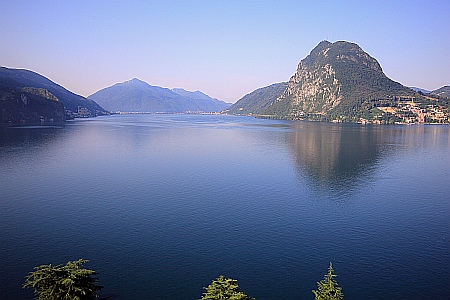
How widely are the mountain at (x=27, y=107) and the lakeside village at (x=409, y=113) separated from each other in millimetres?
134853

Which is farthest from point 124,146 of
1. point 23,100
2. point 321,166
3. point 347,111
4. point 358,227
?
point 347,111

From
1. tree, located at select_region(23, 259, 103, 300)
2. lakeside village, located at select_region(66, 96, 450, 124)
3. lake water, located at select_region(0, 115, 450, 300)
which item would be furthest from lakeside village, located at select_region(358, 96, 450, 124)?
tree, located at select_region(23, 259, 103, 300)

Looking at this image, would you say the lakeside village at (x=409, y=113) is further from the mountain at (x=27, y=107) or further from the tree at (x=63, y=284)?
the tree at (x=63, y=284)

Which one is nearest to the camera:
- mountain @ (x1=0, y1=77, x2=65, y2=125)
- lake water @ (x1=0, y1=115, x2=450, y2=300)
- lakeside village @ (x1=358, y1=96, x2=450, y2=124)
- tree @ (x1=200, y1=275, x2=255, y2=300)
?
tree @ (x1=200, y1=275, x2=255, y2=300)

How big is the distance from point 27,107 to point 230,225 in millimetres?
135687

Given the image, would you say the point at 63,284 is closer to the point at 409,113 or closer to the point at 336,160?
the point at 336,160

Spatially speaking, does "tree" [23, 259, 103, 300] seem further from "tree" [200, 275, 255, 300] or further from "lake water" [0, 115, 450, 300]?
"lake water" [0, 115, 450, 300]

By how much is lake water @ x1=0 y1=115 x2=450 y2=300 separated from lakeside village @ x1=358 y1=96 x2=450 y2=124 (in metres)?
114

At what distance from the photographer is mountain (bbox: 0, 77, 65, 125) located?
5044 inches

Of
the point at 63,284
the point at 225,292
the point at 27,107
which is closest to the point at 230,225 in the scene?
the point at 225,292

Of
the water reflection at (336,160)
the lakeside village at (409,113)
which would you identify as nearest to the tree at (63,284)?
the water reflection at (336,160)

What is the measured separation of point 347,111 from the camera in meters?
183

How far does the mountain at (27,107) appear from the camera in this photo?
12812 cm

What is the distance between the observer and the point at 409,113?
16788 centimetres
